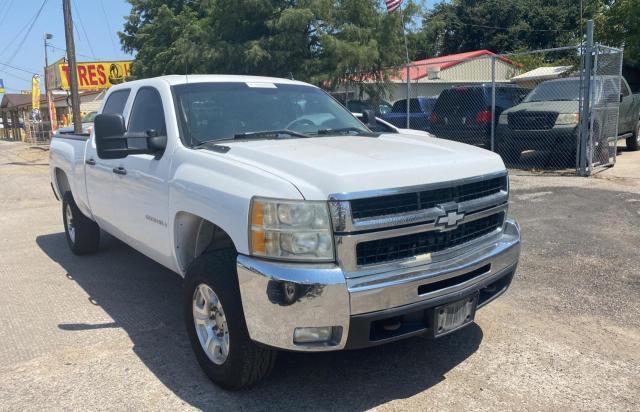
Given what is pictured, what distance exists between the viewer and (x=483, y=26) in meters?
49.0

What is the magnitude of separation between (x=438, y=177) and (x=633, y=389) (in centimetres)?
173

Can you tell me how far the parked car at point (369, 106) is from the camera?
16.2 m

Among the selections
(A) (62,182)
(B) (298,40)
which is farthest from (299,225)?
(B) (298,40)

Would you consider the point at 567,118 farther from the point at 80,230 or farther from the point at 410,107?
the point at 80,230

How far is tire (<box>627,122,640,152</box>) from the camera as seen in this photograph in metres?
15.0

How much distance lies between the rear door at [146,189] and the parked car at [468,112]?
9462 millimetres

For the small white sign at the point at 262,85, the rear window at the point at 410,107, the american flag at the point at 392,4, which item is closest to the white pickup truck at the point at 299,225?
the small white sign at the point at 262,85

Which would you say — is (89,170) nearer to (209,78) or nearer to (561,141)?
(209,78)

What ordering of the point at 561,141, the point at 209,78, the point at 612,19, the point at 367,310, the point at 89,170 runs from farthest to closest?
1. the point at 612,19
2. the point at 561,141
3. the point at 89,170
4. the point at 209,78
5. the point at 367,310

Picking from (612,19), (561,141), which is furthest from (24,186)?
(612,19)

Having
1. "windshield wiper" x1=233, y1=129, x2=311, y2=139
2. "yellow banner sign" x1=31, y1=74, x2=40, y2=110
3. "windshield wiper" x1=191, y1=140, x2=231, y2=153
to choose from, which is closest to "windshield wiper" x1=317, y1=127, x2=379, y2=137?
"windshield wiper" x1=233, y1=129, x2=311, y2=139

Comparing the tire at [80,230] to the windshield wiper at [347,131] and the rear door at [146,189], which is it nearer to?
the rear door at [146,189]

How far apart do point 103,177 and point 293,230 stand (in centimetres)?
288

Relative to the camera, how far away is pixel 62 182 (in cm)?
A: 723
